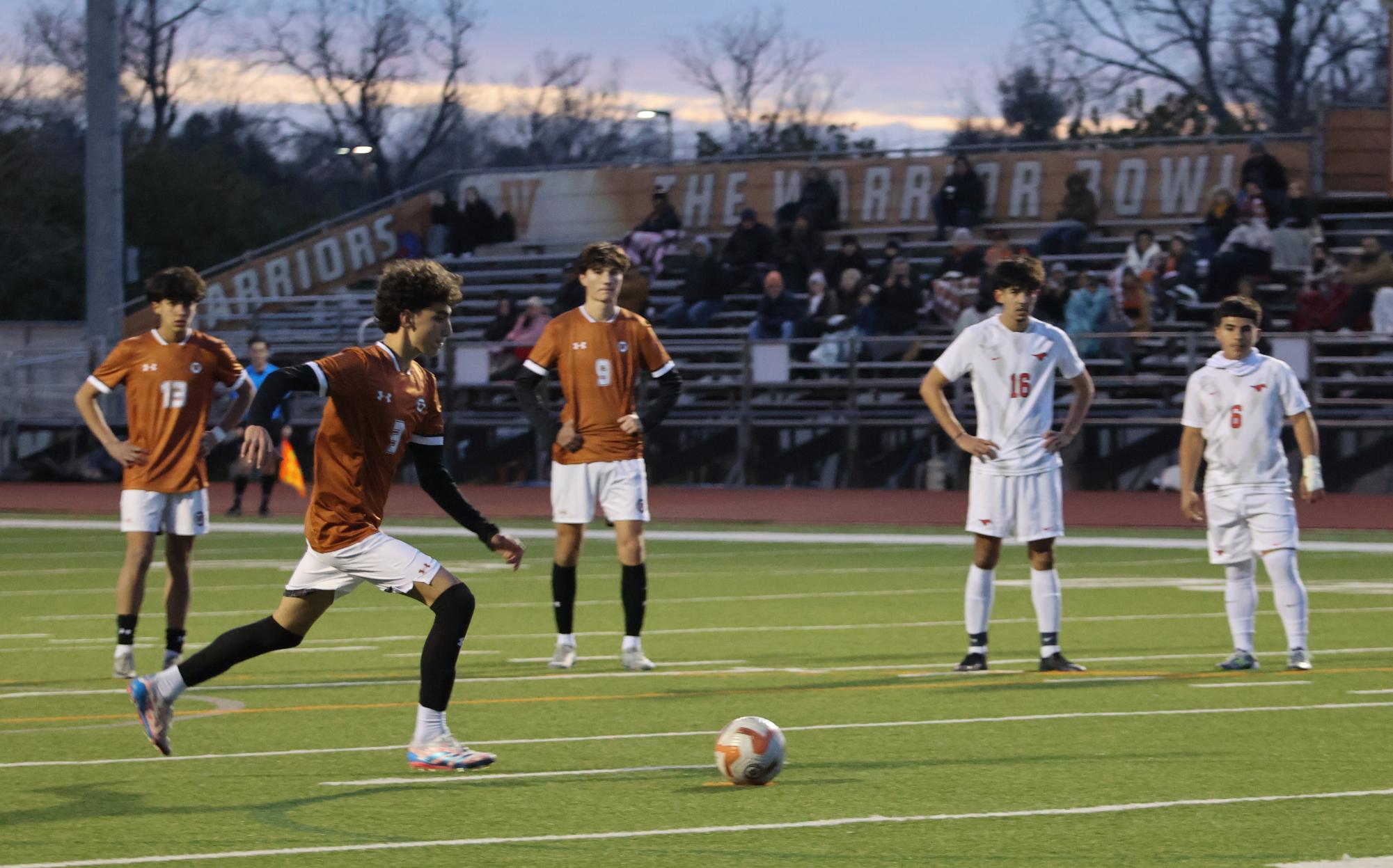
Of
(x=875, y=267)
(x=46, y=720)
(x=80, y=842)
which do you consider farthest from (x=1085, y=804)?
(x=875, y=267)

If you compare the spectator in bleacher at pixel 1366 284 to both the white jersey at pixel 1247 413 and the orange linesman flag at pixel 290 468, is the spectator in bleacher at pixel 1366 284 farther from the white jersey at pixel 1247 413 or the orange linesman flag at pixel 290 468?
the white jersey at pixel 1247 413

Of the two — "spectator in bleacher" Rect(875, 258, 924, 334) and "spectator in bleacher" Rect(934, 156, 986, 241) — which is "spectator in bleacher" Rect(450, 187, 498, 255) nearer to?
"spectator in bleacher" Rect(934, 156, 986, 241)

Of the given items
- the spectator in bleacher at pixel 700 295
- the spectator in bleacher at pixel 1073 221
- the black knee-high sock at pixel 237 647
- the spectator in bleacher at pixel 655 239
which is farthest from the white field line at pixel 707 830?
the spectator in bleacher at pixel 655 239

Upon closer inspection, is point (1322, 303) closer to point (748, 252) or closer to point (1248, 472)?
point (748, 252)

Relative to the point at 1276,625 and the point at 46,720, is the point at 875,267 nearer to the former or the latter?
the point at 1276,625

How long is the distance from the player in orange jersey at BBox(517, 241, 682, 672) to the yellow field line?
2.89 feet

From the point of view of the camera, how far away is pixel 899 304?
27.9 metres

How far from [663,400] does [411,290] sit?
384cm

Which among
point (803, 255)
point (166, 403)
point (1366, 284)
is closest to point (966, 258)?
point (803, 255)

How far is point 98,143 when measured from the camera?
32.2 metres

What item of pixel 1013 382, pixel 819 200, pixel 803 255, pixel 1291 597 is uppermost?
pixel 819 200

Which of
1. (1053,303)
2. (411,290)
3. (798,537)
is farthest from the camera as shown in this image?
(1053,303)

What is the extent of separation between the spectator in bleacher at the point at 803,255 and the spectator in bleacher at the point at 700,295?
1.08 metres

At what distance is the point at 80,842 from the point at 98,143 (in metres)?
27.7
